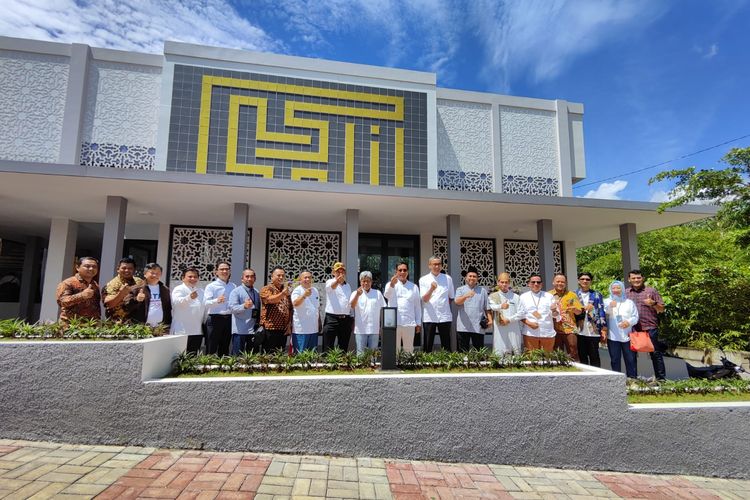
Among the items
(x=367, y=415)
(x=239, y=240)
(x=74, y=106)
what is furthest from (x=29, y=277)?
(x=367, y=415)

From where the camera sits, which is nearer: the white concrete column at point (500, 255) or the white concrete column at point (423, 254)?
the white concrete column at point (423, 254)

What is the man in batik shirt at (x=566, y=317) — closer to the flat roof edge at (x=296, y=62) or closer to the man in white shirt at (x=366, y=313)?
the man in white shirt at (x=366, y=313)

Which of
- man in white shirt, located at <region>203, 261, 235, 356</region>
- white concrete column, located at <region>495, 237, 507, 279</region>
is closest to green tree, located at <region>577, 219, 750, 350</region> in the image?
white concrete column, located at <region>495, 237, 507, 279</region>

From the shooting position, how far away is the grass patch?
3.79 metres

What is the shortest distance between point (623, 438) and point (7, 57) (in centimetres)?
1026

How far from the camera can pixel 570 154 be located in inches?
357

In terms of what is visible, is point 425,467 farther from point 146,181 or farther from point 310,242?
point 310,242

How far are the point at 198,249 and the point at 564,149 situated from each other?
26.2 feet

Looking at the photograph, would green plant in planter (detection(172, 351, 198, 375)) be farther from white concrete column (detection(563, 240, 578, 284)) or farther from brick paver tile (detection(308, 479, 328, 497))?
white concrete column (detection(563, 240, 578, 284))

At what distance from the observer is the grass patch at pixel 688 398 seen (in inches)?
149

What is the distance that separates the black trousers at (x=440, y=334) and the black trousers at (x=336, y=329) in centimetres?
98

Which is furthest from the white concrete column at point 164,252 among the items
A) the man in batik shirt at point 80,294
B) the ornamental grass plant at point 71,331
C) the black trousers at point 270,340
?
the ornamental grass plant at point 71,331

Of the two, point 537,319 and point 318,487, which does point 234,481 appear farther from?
→ point 537,319

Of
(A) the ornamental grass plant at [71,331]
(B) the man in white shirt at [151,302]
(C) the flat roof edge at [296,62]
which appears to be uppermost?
(C) the flat roof edge at [296,62]
